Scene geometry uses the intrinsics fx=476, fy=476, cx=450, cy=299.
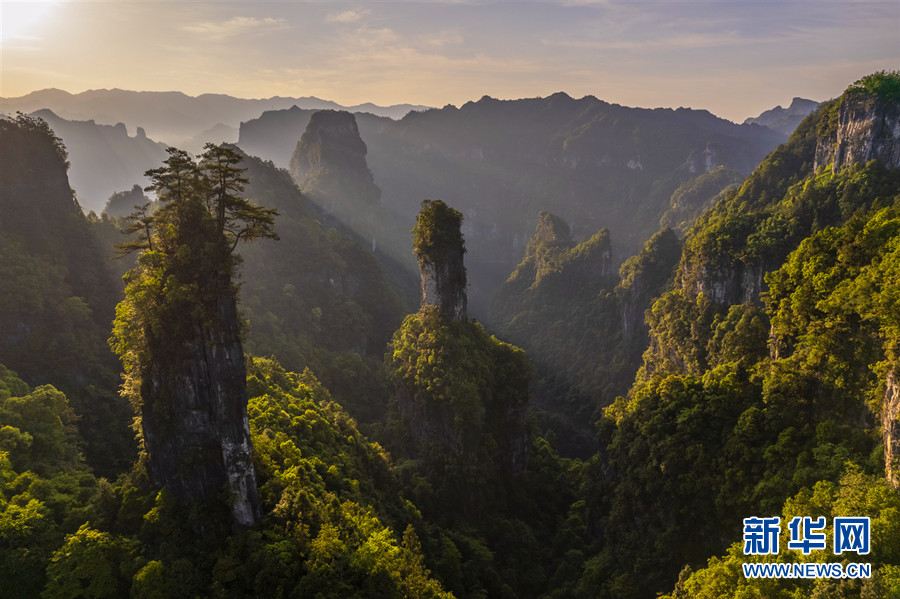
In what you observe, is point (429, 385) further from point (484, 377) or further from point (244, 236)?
point (244, 236)

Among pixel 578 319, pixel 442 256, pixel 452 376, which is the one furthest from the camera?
pixel 578 319

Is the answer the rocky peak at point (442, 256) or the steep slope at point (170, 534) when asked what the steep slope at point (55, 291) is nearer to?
the steep slope at point (170, 534)

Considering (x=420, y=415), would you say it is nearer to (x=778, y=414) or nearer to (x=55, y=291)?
(x=778, y=414)

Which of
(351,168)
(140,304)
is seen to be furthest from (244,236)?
(351,168)

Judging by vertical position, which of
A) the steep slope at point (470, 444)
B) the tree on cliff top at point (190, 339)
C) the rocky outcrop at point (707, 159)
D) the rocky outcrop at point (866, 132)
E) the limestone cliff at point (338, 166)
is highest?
the rocky outcrop at point (707, 159)

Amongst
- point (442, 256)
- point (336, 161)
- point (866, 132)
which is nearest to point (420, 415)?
point (442, 256)

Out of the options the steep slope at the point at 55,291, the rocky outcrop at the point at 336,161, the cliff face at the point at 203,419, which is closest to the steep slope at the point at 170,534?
the cliff face at the point at 203,419

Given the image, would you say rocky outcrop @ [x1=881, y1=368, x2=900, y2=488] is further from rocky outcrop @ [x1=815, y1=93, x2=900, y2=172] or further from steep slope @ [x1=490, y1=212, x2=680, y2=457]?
steep slope @ [x1=490, y1=212, x2=680, y2=457]
